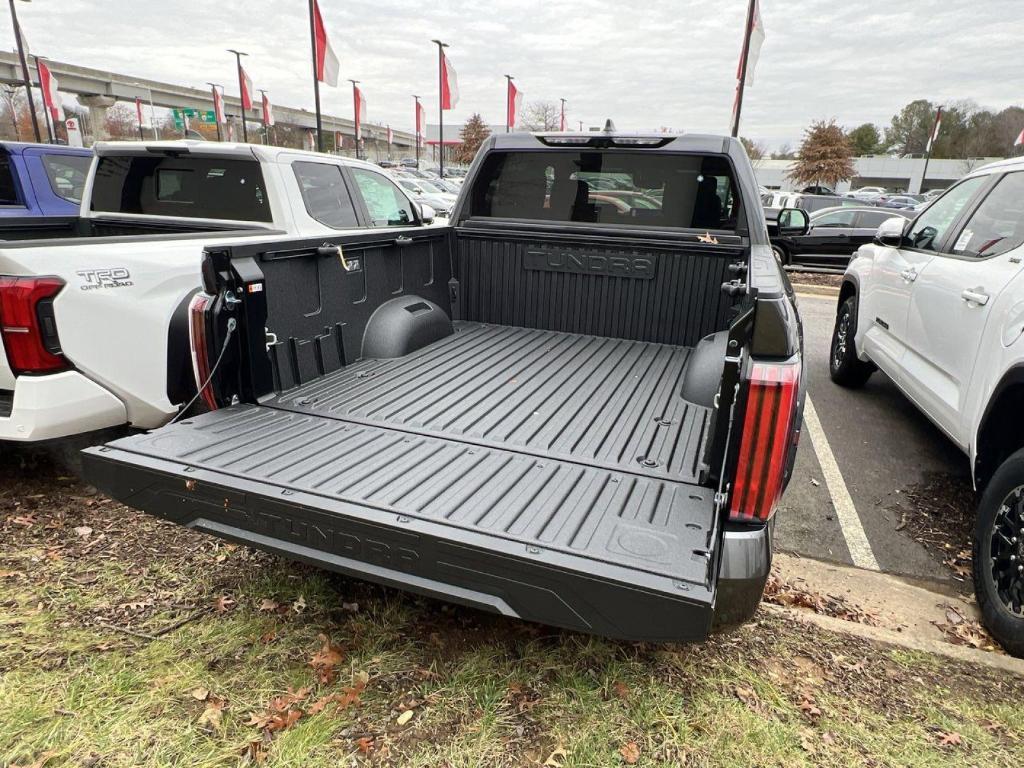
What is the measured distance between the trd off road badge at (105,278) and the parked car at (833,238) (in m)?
12.7

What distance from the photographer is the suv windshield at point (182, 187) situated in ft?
15.9

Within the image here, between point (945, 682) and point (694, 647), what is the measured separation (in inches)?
38.7

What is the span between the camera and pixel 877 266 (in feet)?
17.5

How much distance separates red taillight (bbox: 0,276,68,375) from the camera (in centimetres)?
291

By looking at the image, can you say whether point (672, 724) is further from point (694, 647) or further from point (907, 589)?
point (907, 589)

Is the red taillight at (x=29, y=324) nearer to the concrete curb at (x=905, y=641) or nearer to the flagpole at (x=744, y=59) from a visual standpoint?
the concrete curb at (x=905, y=641)

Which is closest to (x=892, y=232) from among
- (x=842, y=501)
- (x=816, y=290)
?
(x=842, y=501)

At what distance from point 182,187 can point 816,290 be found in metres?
10.8

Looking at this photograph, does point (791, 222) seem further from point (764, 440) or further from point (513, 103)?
point (513, 103)

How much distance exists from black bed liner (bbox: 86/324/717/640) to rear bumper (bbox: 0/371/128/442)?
931 mm

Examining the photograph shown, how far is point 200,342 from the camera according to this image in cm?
273

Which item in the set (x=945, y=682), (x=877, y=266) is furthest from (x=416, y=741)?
(x=877, y=266)

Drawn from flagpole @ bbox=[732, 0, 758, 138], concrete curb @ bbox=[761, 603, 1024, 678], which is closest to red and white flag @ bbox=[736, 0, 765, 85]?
flagpole @ bbox=[732, 0, 758, 138]

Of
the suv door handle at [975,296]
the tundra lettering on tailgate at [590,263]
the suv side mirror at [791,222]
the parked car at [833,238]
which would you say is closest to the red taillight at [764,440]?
the suv door handle at [975,296]
